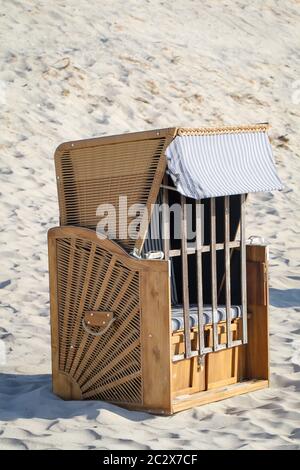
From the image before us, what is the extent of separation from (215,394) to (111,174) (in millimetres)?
1488

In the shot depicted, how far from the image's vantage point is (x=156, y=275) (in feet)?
17.5

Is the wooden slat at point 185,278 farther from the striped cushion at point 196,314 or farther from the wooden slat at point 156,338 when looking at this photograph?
the wooden slat at point 156,338

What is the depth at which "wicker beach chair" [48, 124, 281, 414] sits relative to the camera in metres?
5.39

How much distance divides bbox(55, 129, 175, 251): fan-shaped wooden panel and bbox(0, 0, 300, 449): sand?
1.13 metres

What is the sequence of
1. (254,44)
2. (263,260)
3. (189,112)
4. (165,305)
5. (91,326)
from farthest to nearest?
(254,44), (189,112), (263,260), (91,326), (165,305)

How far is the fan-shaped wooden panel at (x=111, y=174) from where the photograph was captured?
5391 mm

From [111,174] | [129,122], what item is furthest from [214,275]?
[129,122]

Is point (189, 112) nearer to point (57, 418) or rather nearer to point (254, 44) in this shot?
point (254, 44)

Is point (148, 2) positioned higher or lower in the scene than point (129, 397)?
higher
